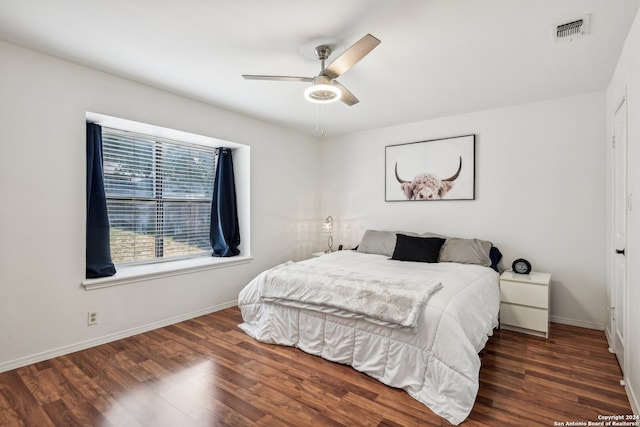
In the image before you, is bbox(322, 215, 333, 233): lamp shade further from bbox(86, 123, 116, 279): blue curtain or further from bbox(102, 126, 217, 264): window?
bbox(86, 123, 116, 279): blue curtain

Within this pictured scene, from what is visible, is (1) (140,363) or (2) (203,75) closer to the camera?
(1) (140,363)

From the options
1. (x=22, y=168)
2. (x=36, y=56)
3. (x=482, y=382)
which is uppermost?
(x=36, y=56)

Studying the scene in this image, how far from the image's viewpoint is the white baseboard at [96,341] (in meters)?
2.42

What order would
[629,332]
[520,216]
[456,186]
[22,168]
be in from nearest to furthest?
[629,332]
[22,168]
[520,216]
[456,186]

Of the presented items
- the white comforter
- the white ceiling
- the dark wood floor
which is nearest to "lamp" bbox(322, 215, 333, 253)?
the white comforter

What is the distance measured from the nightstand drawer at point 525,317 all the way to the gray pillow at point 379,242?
1.36 m

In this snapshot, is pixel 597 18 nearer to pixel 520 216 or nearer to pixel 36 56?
pixel 520 216

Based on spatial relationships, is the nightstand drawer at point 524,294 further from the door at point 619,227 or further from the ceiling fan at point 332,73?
the ceiling fan at point 332,73

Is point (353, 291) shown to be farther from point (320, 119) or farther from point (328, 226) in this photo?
point (320, 119)

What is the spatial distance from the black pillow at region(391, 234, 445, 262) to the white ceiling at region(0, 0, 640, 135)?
1620mm

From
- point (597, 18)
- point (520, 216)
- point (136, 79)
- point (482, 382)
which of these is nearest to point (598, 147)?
point (520, 216)

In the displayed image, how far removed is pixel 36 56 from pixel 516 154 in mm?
4713

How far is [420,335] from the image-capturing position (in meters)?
2.12

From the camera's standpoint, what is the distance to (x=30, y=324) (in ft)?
8.14
